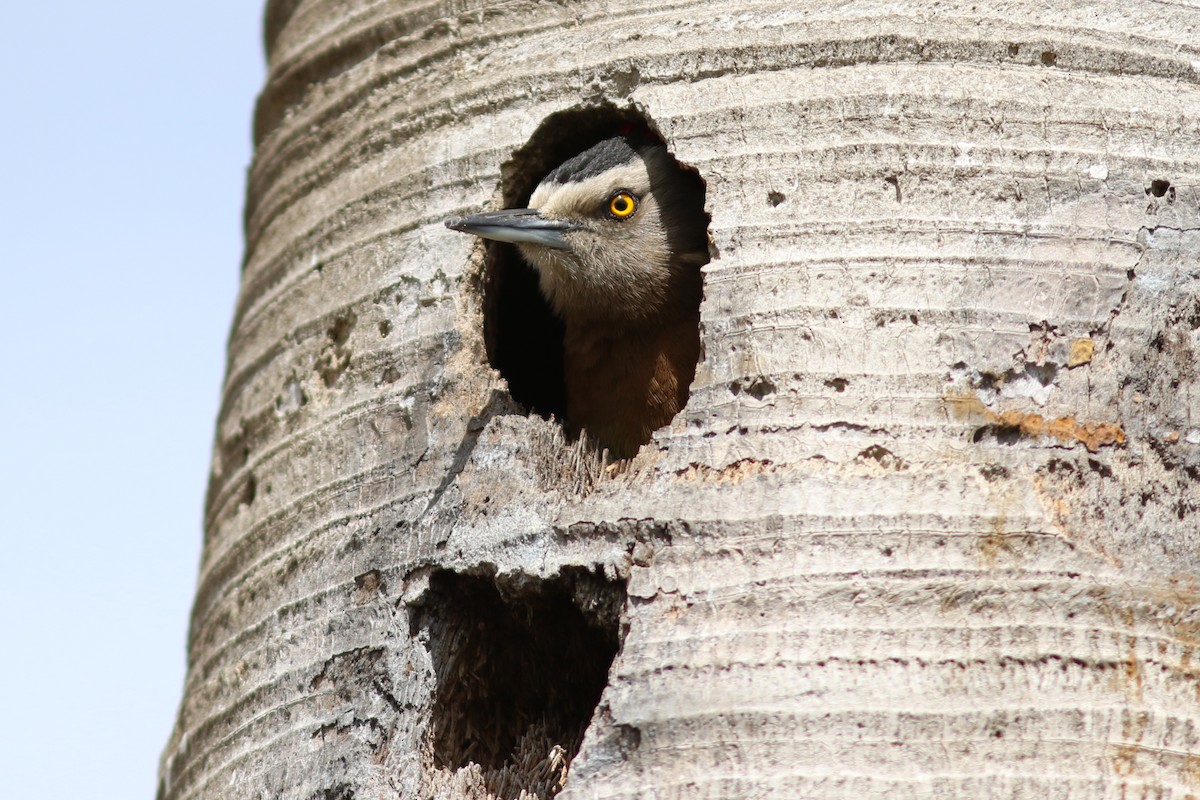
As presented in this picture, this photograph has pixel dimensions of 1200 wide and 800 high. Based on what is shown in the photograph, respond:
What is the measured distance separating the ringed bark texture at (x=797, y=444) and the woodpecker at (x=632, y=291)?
1.03 meters

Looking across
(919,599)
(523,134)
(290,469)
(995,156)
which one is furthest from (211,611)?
(995,156)

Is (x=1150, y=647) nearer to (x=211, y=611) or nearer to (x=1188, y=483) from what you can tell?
(x=1188, y=483)

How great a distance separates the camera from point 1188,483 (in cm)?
333

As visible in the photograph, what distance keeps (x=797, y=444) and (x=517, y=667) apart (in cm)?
108

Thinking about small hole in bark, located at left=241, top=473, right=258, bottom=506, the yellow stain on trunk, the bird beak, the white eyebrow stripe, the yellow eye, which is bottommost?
the yellow stain on trunk

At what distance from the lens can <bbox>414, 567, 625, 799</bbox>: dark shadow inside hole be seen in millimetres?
3604

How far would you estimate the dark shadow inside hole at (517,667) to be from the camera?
3604mm

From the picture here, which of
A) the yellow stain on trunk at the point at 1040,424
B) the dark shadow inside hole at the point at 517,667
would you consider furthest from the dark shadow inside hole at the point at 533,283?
the yellow stain on trunk at the point at 1040,424

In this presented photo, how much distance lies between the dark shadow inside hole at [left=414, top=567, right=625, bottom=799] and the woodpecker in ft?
4.12

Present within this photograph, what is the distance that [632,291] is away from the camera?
5449 millimetres

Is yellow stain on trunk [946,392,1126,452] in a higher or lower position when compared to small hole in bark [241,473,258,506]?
lower

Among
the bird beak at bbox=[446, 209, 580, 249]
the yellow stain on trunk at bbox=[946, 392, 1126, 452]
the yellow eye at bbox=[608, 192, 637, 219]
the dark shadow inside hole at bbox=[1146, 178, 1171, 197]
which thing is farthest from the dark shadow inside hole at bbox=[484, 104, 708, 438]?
the dark shadow inside hole at bbox=[1146, 178, 1171, 197]

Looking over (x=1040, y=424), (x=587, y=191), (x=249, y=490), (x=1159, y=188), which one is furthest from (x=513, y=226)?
(x=1159, y=188)

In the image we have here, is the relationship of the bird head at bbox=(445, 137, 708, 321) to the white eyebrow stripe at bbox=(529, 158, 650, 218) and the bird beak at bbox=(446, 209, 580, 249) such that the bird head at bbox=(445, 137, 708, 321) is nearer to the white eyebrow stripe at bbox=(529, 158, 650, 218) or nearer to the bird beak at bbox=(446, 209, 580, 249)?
the white eyebrow stripe at bbox=(529, 158, 650, 218)
